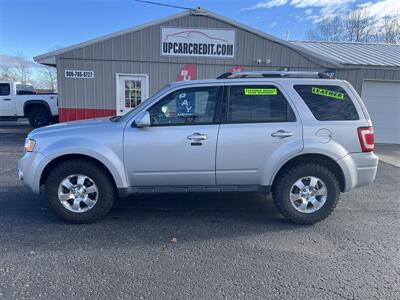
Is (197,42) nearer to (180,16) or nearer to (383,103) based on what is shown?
(180,16)

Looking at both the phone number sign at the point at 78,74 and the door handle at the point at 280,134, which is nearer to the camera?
the door handle at the point at 280,134

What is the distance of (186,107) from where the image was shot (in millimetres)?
3982

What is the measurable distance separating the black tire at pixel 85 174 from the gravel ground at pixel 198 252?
0.14 metres

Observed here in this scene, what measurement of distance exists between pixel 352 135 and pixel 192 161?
212 centimetres

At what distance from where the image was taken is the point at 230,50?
1083 centimetres

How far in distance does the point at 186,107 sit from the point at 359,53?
11482mm

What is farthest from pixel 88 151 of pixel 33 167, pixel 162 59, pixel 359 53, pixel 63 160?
pixel 359 53

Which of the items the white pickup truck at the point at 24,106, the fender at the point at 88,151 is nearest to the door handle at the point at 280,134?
the fender at the point at 88,151

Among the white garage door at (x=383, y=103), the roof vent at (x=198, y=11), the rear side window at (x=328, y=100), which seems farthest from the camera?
the white garage door at (x=383, y=103)

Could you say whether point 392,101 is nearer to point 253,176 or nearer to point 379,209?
point 379,209

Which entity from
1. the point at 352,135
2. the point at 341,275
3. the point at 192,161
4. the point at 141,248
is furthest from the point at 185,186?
the point at 352,135

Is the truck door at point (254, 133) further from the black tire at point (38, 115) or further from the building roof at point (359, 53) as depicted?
the black tire at point (38, 115)

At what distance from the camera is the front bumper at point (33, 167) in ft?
12.6

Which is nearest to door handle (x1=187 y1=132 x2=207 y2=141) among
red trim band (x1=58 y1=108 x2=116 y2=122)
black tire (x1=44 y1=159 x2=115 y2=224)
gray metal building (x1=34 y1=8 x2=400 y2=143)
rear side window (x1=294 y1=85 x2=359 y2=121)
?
black tire (x1=44 y1=159 x2=115 y2=224)
